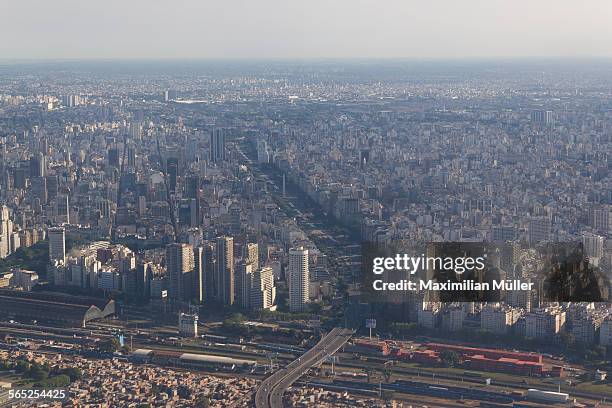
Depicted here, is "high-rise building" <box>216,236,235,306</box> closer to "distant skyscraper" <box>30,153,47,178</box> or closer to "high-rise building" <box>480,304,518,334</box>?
"high-rise building" <box>480,304,518,334</box>

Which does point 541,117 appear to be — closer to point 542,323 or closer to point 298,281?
point 298,281

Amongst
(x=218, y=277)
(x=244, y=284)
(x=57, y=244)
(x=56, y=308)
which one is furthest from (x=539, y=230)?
(x=57, y=244)

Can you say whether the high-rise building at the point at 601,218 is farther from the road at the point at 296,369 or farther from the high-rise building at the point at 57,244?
the high-rise building at the point at 57,244

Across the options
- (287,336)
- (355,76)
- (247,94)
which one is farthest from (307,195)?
(355,76)

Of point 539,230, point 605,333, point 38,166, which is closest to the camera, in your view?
point 605,333

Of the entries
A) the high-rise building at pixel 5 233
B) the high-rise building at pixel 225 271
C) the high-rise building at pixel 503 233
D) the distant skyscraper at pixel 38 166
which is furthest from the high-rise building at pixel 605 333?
the distant skyscraper at pixel 38 166

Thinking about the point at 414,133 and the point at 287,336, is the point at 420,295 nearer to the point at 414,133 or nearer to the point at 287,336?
the point at 287,336
